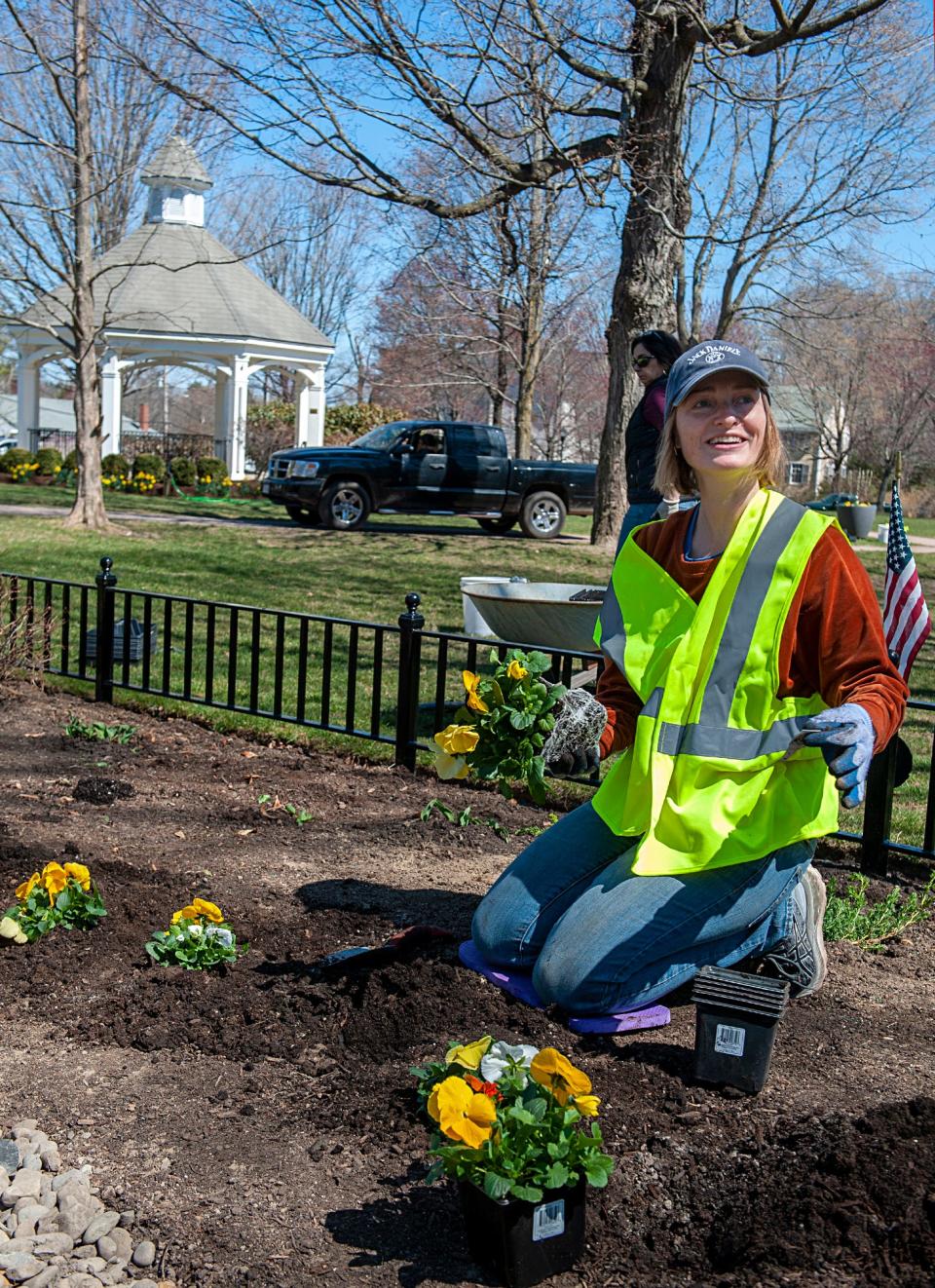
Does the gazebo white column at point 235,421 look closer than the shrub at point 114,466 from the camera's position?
No

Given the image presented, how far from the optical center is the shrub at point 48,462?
25922 mm

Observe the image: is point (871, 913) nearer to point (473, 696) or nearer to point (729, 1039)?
point (729, 1039)

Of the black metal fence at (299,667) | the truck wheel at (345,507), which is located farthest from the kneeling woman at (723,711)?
the truck wheel at (345,507)

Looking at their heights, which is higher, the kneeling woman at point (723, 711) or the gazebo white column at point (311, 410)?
the gazebo white column at point (311, 410)

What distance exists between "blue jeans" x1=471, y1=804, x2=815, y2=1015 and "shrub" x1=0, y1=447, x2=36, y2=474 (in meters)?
24.6

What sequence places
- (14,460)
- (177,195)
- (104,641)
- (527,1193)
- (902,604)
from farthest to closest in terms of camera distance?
(177,195), (14,460), (104,641), (902,604), (527,1193)

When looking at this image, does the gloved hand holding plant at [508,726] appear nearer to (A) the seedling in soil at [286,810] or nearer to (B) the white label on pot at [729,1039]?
(B) the white label on pot at [729,1039]

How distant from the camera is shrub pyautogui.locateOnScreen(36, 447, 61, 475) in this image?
85.0ft

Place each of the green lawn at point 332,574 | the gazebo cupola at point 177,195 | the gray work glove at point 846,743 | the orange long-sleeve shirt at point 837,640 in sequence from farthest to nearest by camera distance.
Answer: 1. the gazebo cupola at point 177,195
2. the green lawn at point 332,574
3. the orange long-sleeve shirt at point 837,640
4. the gray work glove at point 846,743

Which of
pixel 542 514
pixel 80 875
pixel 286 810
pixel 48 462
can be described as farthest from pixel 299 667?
pixel 48 462

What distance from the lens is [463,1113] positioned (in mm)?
Answer: 2418

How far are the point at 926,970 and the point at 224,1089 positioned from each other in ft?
7.20

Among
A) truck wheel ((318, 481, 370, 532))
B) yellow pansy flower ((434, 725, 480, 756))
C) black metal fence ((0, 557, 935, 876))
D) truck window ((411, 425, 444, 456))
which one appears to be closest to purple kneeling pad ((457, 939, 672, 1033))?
yellow pansy flower ((434, 725, 480, 756))

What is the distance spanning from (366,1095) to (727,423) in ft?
5.97
